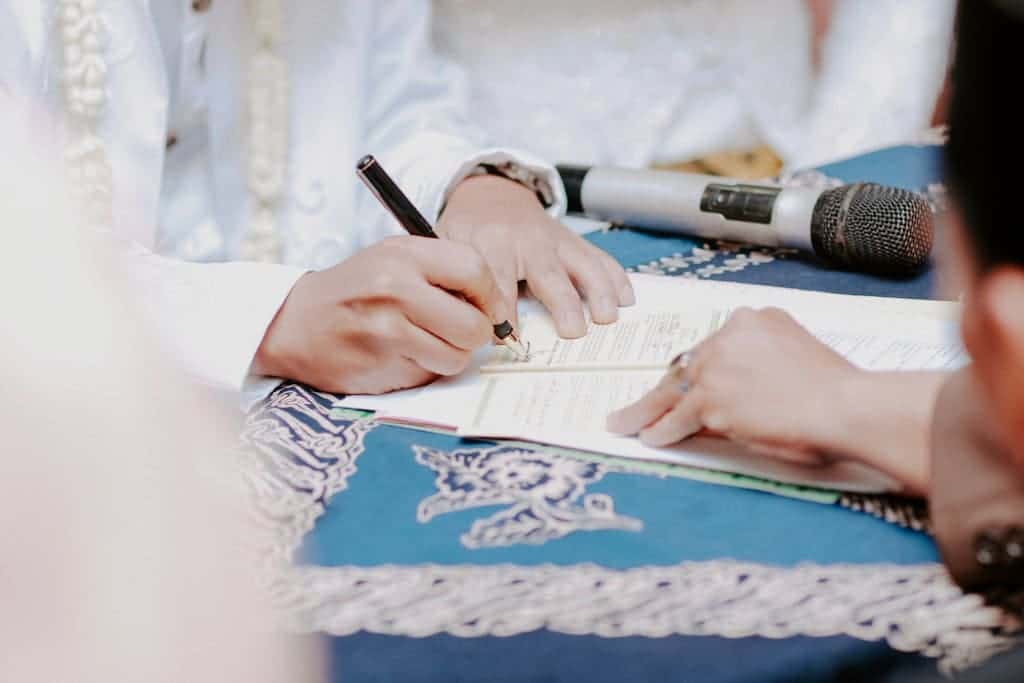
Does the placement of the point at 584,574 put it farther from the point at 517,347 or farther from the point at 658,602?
the point at 517,347

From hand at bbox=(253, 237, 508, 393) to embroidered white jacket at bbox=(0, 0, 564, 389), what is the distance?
21cm

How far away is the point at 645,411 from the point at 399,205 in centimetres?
23

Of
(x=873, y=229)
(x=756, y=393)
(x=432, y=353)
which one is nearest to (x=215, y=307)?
(x=432, y=353)

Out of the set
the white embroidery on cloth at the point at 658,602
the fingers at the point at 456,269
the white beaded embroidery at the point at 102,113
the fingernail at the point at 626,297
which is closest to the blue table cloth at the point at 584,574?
the white embroidery on cloth at the point at 658,602

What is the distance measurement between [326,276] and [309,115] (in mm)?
345

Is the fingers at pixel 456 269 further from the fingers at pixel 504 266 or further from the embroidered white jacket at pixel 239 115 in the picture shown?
the embroidered white jacket at pixel 239 115

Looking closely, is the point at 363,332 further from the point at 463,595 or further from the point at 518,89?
the point at 518,89

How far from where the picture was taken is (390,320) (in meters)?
0.72

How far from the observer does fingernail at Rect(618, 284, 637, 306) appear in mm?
845

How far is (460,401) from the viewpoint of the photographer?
28.3 inches

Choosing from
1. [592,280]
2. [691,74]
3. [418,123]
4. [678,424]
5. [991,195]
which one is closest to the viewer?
[991,195]

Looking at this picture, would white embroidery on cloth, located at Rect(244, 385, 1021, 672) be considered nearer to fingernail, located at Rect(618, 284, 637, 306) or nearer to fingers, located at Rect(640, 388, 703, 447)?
fingers, located at Rect(640, 388, 703, 447)

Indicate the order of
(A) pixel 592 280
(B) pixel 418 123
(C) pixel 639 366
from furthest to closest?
(B) pixel 418 123, (A) pixel 592 280, (C) pixel 639 366

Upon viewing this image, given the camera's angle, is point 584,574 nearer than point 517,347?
Yes
